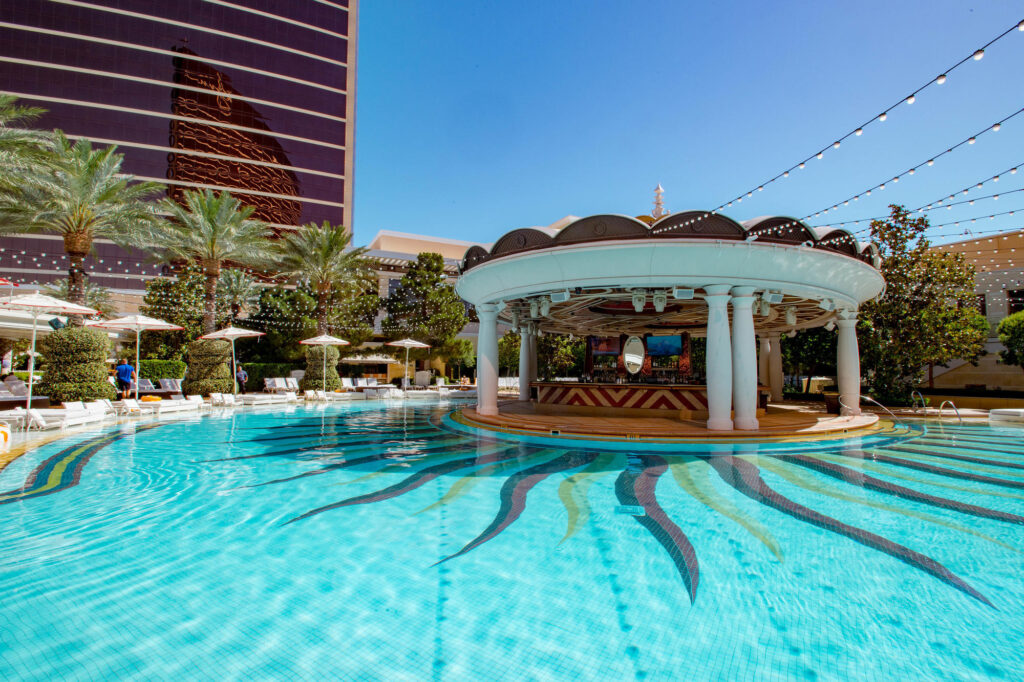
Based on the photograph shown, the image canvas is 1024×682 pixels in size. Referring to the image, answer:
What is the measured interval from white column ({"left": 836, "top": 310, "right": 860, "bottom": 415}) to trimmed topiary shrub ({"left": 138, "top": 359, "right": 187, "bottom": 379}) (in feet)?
102

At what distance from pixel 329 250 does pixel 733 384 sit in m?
24.6

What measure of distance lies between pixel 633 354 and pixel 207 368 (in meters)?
18.8

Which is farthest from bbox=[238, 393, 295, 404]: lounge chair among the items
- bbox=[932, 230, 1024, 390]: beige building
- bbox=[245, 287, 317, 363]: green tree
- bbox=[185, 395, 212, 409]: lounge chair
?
bbox=[932, 230, 1024, 390]: beige building

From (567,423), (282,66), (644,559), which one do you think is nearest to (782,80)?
(567,423)

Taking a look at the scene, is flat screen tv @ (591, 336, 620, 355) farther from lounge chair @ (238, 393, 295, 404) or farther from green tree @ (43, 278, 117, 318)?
green tree @ (43, 278, 117, 318)

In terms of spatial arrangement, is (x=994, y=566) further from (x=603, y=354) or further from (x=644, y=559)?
(x=603, y=354)

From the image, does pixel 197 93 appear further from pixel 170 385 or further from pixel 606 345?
pixel 606 345

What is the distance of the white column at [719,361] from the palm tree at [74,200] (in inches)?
834

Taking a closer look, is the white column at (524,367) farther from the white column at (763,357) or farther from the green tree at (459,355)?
the green tree at (459,355)

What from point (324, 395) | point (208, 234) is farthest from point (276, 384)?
point (208, 234)

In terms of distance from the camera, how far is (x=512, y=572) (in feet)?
12.8

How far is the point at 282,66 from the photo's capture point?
62.4 metres

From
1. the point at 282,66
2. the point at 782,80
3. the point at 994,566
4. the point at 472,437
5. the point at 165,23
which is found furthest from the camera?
the point at 282,66

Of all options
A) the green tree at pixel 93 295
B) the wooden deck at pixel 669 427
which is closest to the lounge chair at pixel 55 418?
the wooden deck at pixel 669 427
